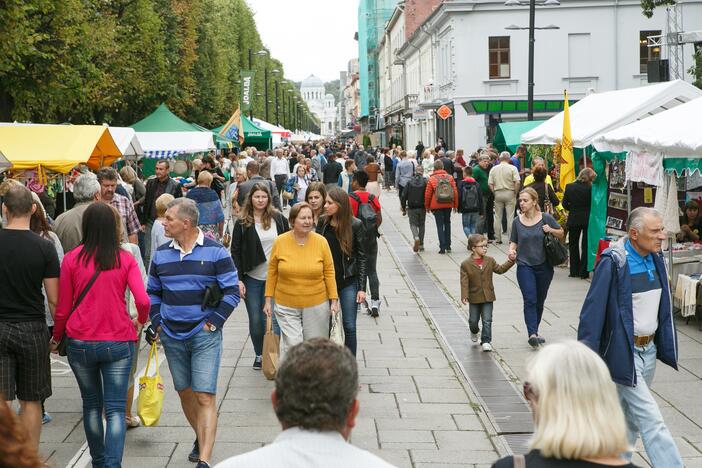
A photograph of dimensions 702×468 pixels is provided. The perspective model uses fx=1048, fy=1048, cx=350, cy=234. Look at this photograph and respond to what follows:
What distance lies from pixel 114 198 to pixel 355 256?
4.02m

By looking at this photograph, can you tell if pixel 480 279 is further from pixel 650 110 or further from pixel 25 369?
pixel 650 110

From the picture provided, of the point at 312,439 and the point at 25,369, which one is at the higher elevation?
the point at 312,439

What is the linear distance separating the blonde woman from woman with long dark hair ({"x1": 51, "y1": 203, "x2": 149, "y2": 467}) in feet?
10.7

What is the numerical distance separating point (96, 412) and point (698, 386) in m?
4.98

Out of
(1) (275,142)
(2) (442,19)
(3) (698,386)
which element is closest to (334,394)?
(3) (698,386)

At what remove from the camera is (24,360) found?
19.6 feet

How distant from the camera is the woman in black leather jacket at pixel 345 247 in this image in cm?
818

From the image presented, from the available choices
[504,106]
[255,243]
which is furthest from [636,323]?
[504,106]

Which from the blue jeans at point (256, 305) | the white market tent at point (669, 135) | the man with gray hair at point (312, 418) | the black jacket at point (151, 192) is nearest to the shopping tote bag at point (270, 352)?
the blue jeans at point (256, 305)

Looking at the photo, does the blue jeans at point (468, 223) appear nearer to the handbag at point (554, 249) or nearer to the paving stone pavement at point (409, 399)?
the paving stone pavement at point (409, 399)

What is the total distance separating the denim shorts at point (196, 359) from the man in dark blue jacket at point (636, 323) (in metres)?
2.09

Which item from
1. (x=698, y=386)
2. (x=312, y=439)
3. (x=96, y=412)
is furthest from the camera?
(x=698, y=386)

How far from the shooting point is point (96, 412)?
5906 mm

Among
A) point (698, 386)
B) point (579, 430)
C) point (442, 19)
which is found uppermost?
point (442, 19)
